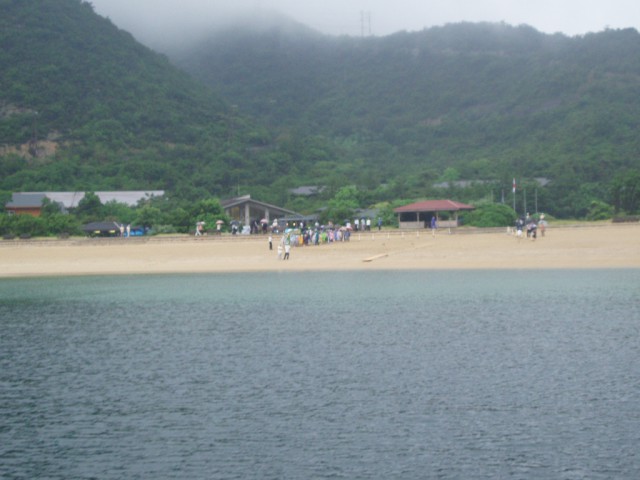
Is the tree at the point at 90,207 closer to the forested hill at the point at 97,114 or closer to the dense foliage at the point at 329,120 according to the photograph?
the dense foliage at the point at 329,120

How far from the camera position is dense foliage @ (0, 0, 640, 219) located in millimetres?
80606

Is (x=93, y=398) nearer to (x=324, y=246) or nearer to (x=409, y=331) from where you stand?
(x=409, y=331)

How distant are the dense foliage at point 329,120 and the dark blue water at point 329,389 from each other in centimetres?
3649

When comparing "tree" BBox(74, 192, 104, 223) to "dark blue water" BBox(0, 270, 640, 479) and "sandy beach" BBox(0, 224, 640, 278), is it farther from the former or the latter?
"dark blue water" BBox(0, 270, 640, 479)

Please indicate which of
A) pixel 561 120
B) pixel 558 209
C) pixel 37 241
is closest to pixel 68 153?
pixel 37 241

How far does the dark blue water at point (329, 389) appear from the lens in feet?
38.2

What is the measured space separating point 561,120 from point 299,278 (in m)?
84.1

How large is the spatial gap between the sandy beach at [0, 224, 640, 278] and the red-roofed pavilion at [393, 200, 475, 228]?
571cm

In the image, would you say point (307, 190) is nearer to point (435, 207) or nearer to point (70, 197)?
point (70, 197)

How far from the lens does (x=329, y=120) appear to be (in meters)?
148

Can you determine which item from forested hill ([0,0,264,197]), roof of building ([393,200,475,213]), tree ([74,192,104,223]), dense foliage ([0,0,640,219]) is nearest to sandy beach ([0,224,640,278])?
roof of building ([393,200,475,213])

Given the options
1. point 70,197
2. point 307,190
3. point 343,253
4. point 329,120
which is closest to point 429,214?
point 343,253

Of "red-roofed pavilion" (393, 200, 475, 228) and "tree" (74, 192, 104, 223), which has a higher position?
"tree" (74, 192, 104, 223)

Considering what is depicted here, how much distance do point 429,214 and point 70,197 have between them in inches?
1381
